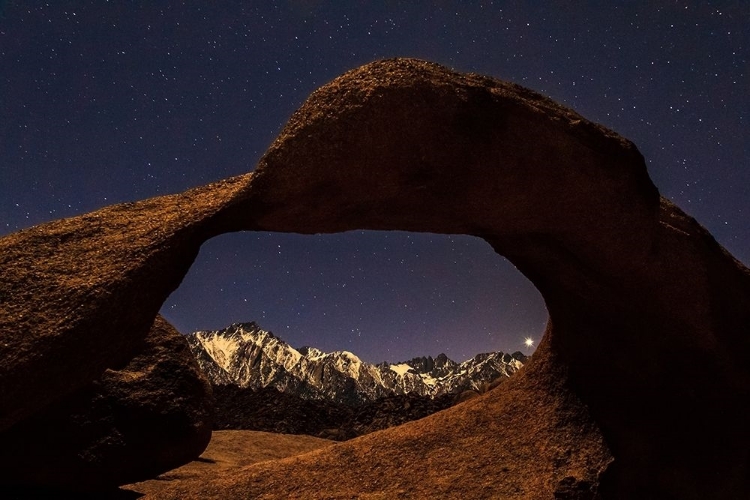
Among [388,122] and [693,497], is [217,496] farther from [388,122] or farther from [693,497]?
[693,497]

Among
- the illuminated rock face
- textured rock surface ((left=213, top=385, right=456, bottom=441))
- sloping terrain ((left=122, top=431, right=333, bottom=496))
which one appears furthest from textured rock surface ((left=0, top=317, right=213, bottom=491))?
textured rock surface ((left=213, top=385, right=456, bottom=441))

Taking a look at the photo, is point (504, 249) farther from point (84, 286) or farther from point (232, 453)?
point (232, 453)

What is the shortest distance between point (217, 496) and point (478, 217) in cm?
464

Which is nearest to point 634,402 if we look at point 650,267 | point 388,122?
point 650,267

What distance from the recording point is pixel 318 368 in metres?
148

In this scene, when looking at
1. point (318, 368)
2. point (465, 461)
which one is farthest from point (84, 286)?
point (318, 368)

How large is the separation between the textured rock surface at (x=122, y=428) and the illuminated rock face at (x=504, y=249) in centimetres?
202

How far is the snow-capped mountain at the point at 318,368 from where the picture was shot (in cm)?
13725

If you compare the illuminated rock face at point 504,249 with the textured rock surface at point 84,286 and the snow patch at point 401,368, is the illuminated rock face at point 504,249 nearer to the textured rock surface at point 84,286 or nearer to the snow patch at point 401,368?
the textured rock surface at point 84,286

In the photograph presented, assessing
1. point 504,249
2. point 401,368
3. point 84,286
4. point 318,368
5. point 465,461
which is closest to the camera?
point 84,286

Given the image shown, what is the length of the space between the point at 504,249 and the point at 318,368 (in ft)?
483

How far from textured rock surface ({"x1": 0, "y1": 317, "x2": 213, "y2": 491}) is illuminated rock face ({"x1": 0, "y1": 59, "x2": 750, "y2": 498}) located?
2.02m

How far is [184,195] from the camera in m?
5.51

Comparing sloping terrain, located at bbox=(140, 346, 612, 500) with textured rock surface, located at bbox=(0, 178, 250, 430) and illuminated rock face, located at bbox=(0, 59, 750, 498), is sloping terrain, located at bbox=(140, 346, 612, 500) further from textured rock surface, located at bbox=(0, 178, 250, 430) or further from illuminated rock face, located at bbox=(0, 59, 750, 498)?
textured rock surface, located at bbox=(0, 178, 250, 430)
